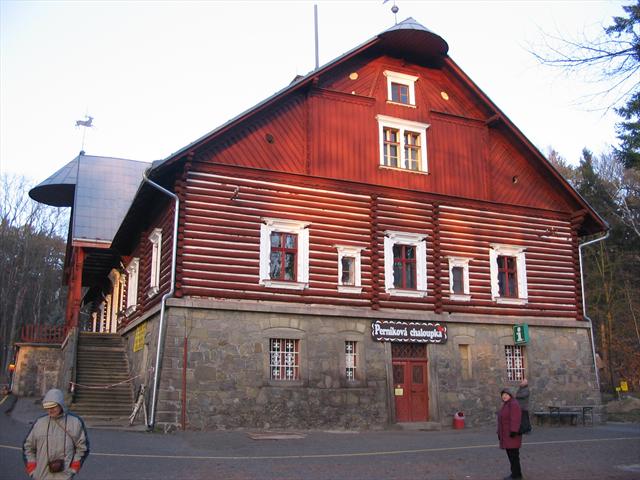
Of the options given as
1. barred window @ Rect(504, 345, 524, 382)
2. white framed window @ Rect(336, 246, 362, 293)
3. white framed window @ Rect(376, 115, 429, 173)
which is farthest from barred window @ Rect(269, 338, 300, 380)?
barred window @ Rect(504, 345, 524, 382)

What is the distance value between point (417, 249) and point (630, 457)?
33.3 ft

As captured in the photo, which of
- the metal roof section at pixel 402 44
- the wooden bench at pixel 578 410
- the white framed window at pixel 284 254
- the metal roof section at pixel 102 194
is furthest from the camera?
the metal roof section at pixel 102 194

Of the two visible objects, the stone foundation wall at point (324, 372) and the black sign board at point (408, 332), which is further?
the black sign board at point (408, 332)

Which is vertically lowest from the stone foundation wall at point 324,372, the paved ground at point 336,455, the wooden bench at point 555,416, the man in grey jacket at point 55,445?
the paved ground at point 336,455

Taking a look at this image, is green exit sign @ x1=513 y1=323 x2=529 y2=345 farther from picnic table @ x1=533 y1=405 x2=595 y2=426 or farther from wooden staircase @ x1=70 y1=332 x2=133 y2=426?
wooden staircase @ x1=70 y1=332 x2=133 y2=426

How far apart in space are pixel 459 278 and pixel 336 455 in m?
10.8

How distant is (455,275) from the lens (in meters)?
23.0

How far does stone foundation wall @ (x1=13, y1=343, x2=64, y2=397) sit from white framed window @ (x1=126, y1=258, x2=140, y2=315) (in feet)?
21.6

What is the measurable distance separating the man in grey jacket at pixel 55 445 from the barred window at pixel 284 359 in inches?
475

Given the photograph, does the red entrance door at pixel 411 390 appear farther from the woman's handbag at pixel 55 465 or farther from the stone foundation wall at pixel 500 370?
the woman's handbag at pixel 55 465

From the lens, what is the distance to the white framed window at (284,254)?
19594mm

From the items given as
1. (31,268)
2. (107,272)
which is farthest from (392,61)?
(31,268)

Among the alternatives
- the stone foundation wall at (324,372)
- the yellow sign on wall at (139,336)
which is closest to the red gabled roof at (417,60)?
the stone foundation wall at (324,372)

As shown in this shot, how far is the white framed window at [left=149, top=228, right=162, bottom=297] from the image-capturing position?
Answer: 814 inches
